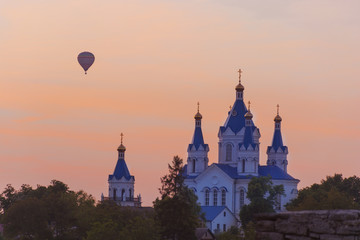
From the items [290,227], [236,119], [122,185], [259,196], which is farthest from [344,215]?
[122,185]

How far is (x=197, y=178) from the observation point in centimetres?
12750

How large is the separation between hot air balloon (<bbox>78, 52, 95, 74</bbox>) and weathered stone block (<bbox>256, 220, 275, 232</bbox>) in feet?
255

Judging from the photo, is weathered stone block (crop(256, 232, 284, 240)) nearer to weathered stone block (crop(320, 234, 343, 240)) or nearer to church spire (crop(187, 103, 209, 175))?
weathered stone block (crop(320, 234, 343, 240))

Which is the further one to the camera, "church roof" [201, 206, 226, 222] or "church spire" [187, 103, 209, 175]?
"church spire" [187, 103, 209, 175]

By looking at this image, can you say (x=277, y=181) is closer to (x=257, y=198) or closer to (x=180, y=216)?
(x=257, y=198)

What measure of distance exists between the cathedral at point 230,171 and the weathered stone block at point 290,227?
Result: 364 ft

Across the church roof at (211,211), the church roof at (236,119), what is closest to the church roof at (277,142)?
the church roof at (236,119)

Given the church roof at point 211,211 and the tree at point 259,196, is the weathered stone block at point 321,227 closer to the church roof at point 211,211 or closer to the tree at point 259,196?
the tree at point 259,196

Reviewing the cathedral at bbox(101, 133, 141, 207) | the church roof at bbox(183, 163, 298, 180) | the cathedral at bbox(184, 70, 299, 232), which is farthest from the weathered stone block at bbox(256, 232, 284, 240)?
the cathedral at bbox(101, 133, 141, 207)

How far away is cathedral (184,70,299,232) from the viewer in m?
124

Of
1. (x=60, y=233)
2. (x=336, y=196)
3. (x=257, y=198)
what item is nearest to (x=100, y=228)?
(x=60, y=233)

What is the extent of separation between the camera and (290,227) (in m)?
9.78

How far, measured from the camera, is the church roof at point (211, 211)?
4754 inches

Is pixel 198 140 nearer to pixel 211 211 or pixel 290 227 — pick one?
pixel 211 211
